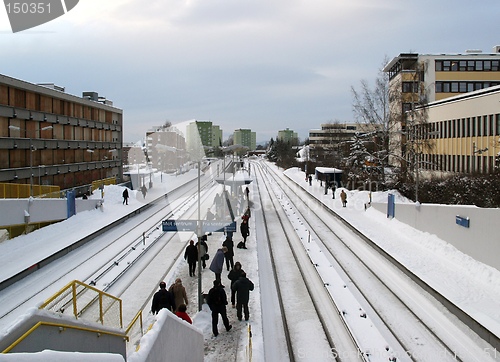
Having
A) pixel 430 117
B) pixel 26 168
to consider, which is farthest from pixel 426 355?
pixel 430 117

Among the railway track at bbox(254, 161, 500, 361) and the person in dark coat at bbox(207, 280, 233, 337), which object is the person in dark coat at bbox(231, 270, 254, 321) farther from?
the railway track at bbox(254, 161, 500, 361)

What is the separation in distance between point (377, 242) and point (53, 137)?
28.5m

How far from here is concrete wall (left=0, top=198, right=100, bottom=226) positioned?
2022 centimetres

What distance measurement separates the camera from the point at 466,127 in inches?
1272

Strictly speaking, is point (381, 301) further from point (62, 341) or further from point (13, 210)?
point (13, 210)

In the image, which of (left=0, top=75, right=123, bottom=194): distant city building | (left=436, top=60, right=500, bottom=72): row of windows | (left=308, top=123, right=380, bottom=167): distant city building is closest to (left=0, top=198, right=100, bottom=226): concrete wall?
(left=0, top=75, right=123, bottom=194): distant city building

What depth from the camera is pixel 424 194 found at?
2652cm

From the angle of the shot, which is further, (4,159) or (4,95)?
(4,95)

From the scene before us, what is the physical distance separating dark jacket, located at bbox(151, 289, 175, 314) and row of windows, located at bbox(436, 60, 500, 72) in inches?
1818

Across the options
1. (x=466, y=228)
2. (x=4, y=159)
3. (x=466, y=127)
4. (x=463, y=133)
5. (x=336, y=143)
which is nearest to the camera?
(x=466, y=228)

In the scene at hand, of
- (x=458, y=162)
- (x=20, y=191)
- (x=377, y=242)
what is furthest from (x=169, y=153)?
(x=377, y=242)

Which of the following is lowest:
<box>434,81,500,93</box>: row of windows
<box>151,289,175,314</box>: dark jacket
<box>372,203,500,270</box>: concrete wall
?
<box>151,289,175,314</box>: dark jacket

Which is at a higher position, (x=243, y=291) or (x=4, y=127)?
(x=4, y=127)

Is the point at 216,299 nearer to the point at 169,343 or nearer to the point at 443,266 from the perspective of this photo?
the point at 169,343
